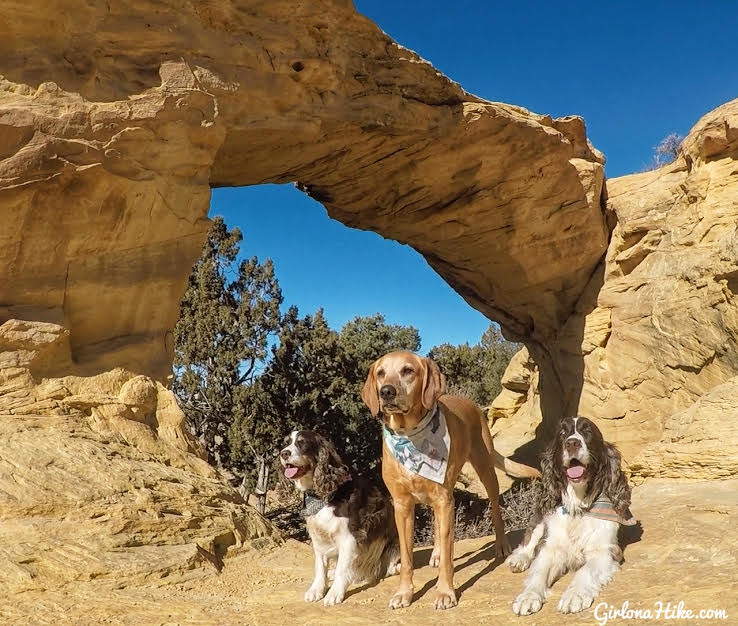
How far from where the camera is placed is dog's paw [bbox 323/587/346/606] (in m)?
4.26

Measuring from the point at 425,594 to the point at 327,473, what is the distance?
107 cm

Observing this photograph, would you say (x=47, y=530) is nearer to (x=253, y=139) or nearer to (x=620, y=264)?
(x=253, y=139)

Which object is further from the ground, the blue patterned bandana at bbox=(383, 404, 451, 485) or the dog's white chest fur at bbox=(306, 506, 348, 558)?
the blue patterned bandana at bbox=(383, 404, 451, 485)

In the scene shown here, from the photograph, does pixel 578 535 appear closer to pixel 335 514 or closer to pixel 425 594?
pixel 425 594

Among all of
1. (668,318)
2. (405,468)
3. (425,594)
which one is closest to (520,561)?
(425,594)

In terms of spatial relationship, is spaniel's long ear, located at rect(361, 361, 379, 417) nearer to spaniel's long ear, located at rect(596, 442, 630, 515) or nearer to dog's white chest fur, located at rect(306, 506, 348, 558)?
dog's white chest fur, located at rect(306, 506, 348, 558)

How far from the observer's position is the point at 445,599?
402 centimetres

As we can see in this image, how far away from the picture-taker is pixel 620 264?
12.4 meters

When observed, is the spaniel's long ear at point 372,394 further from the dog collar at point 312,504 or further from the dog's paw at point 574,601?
the dog's paw at point 574,601

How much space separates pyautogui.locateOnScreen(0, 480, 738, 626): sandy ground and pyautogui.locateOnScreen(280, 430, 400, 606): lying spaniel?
7.2 inches

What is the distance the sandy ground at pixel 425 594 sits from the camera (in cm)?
371

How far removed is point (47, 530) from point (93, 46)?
4942 millimetres

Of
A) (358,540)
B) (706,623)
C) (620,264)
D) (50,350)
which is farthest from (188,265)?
(620,264)

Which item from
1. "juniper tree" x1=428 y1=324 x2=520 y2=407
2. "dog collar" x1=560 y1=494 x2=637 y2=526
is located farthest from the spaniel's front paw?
→ "juniper tree" x1=428 y1=324 x2=520 y2=407
